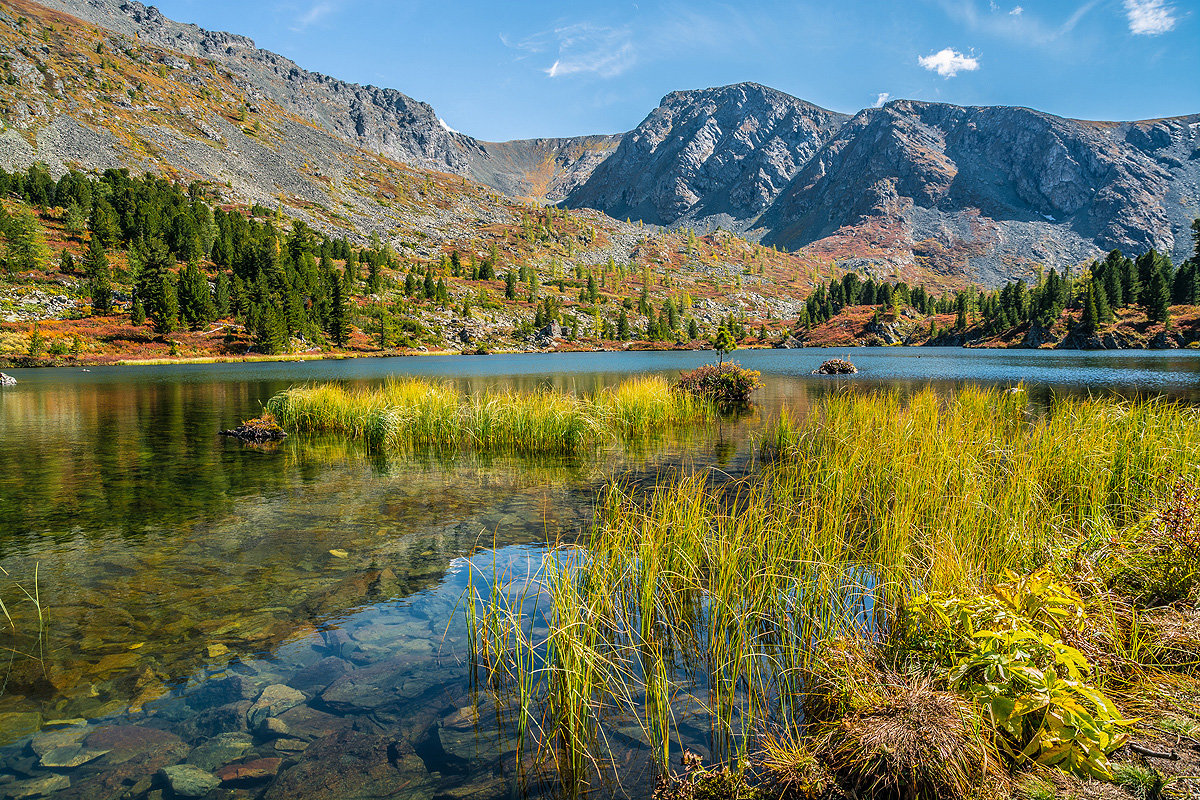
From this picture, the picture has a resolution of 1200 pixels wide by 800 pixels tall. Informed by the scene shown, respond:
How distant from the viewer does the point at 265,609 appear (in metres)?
7.34

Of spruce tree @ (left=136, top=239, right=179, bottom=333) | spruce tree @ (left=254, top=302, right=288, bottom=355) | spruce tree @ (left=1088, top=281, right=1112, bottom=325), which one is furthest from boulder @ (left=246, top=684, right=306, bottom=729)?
spruce tree @ (left=1088, top=281, right=1112, bottom=325)

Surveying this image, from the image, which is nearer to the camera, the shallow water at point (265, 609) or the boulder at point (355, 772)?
the boulder at point (355, 772)

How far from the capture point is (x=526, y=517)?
36.3 ft

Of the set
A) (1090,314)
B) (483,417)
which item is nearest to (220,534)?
(483,417)

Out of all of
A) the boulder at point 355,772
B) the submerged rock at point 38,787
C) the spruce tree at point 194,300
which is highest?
the spruce tree at point 194,300

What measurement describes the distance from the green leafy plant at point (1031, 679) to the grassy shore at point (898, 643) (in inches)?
0.6

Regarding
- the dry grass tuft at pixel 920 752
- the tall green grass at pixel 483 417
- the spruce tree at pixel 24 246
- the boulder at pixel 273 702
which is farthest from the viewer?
the spruce tree at pixel 24 246

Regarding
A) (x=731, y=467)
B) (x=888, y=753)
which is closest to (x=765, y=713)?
(x=888, y=753)

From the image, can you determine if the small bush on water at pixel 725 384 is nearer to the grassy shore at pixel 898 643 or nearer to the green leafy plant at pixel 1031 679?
the grassy shore at pixel 898 643

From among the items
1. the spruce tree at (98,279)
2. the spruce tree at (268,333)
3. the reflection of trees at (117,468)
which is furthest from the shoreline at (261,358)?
the reflection of trees at (117,468)

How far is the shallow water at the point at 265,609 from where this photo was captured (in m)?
4.59

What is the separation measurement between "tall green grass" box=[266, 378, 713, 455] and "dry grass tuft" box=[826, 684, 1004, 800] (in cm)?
1440

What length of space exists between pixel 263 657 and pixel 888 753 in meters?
6.21

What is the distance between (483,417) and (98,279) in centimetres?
11692
